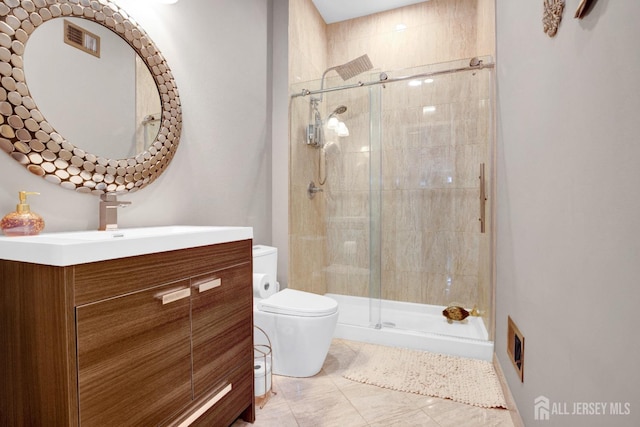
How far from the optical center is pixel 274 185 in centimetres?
255

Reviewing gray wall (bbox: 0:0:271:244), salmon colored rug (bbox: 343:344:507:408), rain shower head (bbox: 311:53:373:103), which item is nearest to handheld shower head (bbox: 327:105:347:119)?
rain shower head (bbox: 311:53:373:103)

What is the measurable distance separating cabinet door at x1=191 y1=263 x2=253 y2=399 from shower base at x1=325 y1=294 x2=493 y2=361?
1.19m

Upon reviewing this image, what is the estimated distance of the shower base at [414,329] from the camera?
2100 mm

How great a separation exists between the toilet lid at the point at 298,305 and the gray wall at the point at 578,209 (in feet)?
3.06

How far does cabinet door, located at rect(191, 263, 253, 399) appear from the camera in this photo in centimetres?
112

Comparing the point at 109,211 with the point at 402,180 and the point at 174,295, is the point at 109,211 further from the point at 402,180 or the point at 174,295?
the point at 402,180

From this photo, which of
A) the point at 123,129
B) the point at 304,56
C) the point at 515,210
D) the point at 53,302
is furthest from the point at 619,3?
the point at 304,56

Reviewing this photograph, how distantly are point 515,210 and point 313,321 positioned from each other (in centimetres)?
116

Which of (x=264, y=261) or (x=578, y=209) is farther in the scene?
(x=264, y=261)

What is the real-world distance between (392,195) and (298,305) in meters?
1.62

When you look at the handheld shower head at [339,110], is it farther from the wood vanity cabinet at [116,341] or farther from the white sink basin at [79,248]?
the white sink basin at [79,248]

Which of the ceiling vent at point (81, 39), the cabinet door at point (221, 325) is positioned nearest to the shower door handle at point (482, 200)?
the cabinet door at point (221, 325)

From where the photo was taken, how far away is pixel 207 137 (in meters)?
1.86

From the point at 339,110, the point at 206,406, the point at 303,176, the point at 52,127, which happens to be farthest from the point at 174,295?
the point at 339,110
